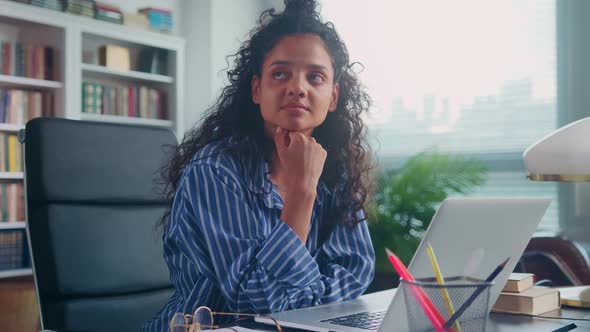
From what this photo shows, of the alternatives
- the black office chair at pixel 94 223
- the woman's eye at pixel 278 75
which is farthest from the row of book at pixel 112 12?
the woman's eye at pixel 278 75

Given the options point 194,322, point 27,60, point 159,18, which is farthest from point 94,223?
point 159,18

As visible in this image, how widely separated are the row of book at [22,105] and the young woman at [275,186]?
7.16 feet

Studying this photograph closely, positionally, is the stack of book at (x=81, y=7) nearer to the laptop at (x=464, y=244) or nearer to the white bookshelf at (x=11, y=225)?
the white bookshelf at (x=11, y=225)

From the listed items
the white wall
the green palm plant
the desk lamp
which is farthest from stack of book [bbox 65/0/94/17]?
the desk lamp

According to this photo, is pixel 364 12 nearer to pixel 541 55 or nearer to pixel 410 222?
pixel 541 55

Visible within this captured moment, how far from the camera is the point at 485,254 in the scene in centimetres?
84

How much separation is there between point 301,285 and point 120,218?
20.4 inches

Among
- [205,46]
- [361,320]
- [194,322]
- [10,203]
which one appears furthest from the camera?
[205,46]

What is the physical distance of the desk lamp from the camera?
112 centimetres

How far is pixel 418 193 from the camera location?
3229mm

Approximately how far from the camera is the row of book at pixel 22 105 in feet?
11.0

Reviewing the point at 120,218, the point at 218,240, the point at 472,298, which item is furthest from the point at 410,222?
the point at 472,298

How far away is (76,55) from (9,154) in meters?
0.63

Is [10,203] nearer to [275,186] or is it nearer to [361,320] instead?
[275,186]
